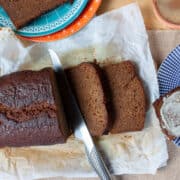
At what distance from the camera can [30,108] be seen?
1.38m

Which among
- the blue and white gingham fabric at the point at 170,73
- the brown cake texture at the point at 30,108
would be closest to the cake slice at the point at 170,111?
the blue and white gingham fabric at the point at 170,73

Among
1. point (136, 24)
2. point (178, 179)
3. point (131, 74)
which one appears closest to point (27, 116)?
point (131, 74)

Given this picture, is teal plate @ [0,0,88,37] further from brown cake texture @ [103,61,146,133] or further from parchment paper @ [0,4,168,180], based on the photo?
brown cake texture @ [103,61,146,133]

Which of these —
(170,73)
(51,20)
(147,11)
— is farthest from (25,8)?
(170,73)

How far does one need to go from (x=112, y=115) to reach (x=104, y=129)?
0.06 metres

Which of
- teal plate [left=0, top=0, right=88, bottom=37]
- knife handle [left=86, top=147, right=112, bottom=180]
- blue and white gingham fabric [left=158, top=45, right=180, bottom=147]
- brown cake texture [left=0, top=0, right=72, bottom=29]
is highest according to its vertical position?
brown cake texture [left=0, top=0, right=72, bottom=29]

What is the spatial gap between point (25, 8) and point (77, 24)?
0.19 m

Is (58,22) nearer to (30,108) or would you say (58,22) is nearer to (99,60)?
(99,60)

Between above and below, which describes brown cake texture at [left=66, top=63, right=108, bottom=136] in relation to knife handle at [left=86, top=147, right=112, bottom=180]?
above

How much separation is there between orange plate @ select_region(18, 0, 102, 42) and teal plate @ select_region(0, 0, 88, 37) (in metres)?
0.01

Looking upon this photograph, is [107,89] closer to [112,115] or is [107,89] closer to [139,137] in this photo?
[112,115]

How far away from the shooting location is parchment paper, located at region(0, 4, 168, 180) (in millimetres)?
1483

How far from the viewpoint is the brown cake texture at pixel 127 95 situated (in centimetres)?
146

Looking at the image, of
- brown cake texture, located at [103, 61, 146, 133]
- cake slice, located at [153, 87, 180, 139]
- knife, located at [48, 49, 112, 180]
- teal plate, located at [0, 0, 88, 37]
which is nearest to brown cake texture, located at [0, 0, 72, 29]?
teal plate, located at [0, 0, 88, 37]
